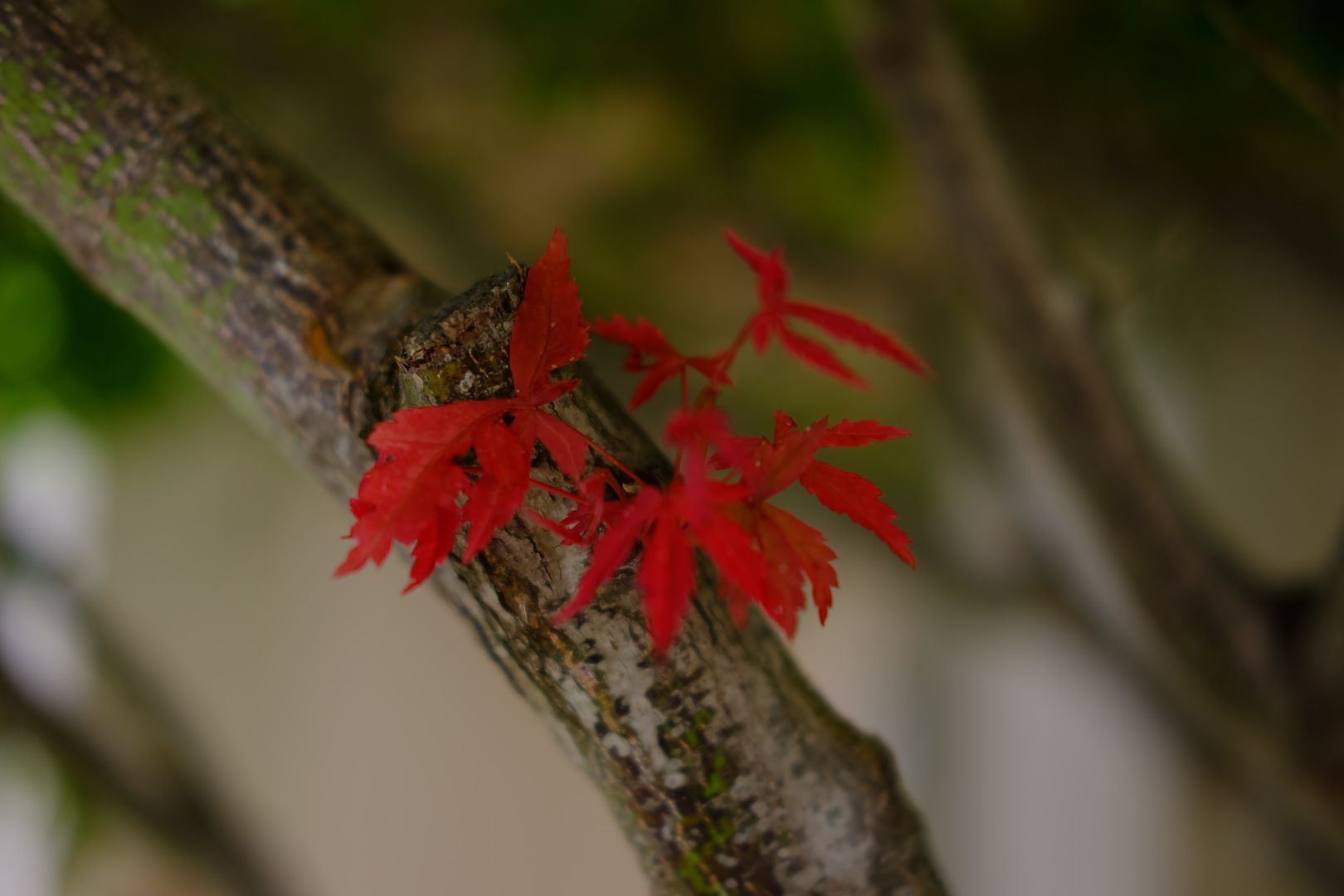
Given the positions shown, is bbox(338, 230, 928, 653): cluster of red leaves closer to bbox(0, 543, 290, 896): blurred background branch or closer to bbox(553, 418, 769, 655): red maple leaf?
bbox(553, 418, 769, 655): red maple leaf

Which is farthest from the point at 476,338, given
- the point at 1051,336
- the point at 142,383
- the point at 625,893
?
the point at 625,893

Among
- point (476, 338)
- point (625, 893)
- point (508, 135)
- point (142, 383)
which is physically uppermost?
point (508, 135)

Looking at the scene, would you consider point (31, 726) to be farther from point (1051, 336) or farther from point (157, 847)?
point (1051, 336)

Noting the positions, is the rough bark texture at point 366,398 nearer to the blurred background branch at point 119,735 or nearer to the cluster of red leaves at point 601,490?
the cluster of red leaves at point 601,490

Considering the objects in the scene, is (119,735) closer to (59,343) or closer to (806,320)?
(59,343)

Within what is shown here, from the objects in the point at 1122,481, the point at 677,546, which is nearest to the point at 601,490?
the point at 677,546

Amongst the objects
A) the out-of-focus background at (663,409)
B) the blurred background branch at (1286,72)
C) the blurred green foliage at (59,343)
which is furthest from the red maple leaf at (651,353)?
the blurred green foliage at (59,343)

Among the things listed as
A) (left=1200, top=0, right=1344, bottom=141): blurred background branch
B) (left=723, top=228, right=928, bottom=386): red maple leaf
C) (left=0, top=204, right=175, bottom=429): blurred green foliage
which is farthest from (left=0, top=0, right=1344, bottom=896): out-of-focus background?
(left=723, top=228, right=928, bottom=386): red maple leaf
